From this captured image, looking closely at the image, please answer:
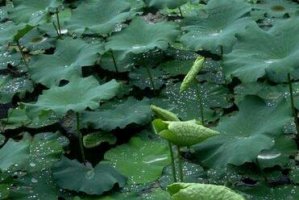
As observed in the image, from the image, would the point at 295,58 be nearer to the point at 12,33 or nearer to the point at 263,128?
the point at 263,128

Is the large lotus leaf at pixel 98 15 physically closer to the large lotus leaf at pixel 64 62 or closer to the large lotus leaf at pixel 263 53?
the large lotus leaf at pixel 64 62

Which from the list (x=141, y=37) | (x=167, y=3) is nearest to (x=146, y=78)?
(x=141, y=37)

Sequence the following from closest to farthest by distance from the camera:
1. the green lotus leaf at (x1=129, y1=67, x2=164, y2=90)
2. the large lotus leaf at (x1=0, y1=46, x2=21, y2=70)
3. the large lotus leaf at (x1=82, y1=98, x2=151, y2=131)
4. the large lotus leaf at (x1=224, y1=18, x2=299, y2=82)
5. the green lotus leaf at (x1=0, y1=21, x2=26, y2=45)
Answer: the large lotus leaf at (x1=224, y1=18, x2=299, y2=82) → the large lotus leaf at (x1=82, y1=98, x2=151, y2=131) → the green lotus leaf at (x1=129, y1=67, x2=164, y2=90) → the green lotus leaf at (x1=0, y1=21, x2=26, y2=45) → the large lotus leaf at (x1=0, y1=46, x2=21, y2=70)

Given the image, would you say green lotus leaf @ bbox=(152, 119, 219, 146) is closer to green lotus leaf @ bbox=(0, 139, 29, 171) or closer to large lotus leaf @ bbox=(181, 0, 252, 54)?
green lotus leaf @ bbox=(0, 139, 29, 171)

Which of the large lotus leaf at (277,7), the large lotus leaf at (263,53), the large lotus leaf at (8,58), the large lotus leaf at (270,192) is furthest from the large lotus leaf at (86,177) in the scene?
the large lotus leaf at (277,7)

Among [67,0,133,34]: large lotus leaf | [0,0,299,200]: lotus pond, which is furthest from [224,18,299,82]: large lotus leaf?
[67,0,133,34]: large lotus leaf

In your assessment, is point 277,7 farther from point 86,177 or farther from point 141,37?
point 86,177
